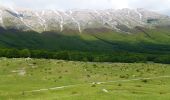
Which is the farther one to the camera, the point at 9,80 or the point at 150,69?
the point at 150,69

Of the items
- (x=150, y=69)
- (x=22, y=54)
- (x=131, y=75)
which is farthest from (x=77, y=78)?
(x=22, y=54)

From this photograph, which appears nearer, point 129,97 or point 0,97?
point 129,97

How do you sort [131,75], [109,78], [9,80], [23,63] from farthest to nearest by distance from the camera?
[23,63] → [131,75] → [109,78] → [9,80]

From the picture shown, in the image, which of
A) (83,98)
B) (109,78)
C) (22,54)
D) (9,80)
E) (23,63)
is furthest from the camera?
(22,54)

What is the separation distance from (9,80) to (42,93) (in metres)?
23.3

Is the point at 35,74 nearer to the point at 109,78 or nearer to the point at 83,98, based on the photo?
the point at 109,78

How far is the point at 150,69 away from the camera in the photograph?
96.8 meters

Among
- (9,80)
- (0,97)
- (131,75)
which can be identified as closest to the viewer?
(0,97)

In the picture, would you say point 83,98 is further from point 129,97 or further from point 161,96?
point 161,96

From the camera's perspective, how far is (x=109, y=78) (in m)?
81.0

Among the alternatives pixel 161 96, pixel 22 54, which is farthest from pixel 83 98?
pixel 22 54

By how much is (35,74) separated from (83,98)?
4180cm

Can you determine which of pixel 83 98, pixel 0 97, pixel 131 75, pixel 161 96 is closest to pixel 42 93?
pixel 0 97

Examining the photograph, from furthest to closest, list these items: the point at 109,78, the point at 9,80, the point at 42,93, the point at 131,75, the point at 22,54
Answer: the point at 22,54
the point at 131,75
the point at 109,78
the point at 9,80
the point at 42,93
